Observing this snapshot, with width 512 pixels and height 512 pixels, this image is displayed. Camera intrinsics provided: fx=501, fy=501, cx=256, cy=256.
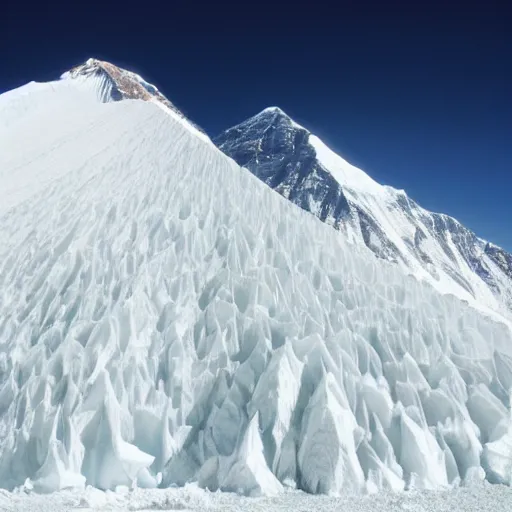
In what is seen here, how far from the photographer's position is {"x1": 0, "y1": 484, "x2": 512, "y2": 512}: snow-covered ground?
1179 centimetres

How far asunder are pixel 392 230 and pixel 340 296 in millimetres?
161050

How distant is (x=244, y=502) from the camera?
1197 cm

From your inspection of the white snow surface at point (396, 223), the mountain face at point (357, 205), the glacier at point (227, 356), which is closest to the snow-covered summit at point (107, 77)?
the glacier at point (227, 356)

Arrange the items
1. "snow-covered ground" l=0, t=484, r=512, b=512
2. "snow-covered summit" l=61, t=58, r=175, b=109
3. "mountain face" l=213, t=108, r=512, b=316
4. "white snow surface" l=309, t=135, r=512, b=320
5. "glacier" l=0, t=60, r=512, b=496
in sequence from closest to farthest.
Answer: "snow-covered ground" l=0, t=484, r=512, b=512, "glacier" l=0, t=60, r=512, b=496, "snow-covered summit" l=61, t=58, r=175, b=109, "mountain face" l=213, t=108, r=512, b=316, "white snow surface" l=309, t=135, r=512, b=320

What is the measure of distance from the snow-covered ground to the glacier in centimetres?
39

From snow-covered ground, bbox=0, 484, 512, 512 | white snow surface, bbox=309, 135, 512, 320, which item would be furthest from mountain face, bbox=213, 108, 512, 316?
snow-covered ground, bbox=0, 484, 512, 512

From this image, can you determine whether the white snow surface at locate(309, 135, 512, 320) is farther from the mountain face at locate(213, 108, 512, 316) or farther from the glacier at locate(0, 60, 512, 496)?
the glacier at locate(0, 60, 512, 496)

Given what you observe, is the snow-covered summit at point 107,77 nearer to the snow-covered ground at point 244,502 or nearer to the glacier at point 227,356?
the glacier at point 227,356

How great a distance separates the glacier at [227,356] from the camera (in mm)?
13273

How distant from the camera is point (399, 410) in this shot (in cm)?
1422

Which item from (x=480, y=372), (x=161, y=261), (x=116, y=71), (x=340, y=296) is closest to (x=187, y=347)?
(x=161, y=261)

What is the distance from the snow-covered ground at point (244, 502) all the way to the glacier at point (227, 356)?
39 cm

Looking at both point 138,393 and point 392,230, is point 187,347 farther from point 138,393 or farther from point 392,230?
point 392,230

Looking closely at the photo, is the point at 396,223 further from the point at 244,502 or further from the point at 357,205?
the point at 244,502
